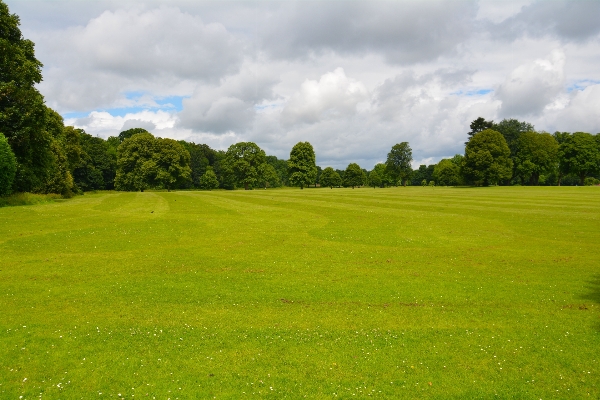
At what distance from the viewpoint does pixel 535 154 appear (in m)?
113

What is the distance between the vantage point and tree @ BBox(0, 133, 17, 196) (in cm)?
3584

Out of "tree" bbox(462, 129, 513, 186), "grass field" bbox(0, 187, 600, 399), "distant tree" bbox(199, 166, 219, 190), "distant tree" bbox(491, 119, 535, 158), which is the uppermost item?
"distant tree" bbox(491, 119, 535, 158)

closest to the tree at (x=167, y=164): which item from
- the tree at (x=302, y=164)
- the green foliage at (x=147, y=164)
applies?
the green foliage at (x=147, y=164)

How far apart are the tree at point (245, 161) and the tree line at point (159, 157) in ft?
1.12

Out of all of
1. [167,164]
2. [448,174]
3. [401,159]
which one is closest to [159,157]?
[167,164]

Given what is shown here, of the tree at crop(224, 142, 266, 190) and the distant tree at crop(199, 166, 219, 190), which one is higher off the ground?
the tree at crop(224, 142, 266, 190)

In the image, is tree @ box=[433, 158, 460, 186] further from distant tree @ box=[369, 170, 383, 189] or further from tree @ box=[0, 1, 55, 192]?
tree @ box=[0, 1, 55, 192]

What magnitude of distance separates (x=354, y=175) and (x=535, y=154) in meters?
74.7

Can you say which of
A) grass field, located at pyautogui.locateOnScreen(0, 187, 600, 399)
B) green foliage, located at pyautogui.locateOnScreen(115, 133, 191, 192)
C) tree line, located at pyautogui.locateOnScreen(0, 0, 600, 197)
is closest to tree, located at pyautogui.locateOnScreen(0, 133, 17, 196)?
tree line, located at pyautogui.locateOnScreen(0, 0, 600, 197)

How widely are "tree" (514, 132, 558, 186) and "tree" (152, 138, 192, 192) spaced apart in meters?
102

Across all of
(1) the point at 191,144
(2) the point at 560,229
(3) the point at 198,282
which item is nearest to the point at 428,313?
(3) the point at 198,282

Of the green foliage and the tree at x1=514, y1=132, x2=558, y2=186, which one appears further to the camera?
the tree at x1=514, y1=132, x2=558, y2=186

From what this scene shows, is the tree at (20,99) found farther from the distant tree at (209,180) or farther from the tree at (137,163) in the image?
the distant tree at (209,180)

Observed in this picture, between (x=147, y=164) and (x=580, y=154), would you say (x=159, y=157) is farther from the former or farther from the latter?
(x=580, y=154)
